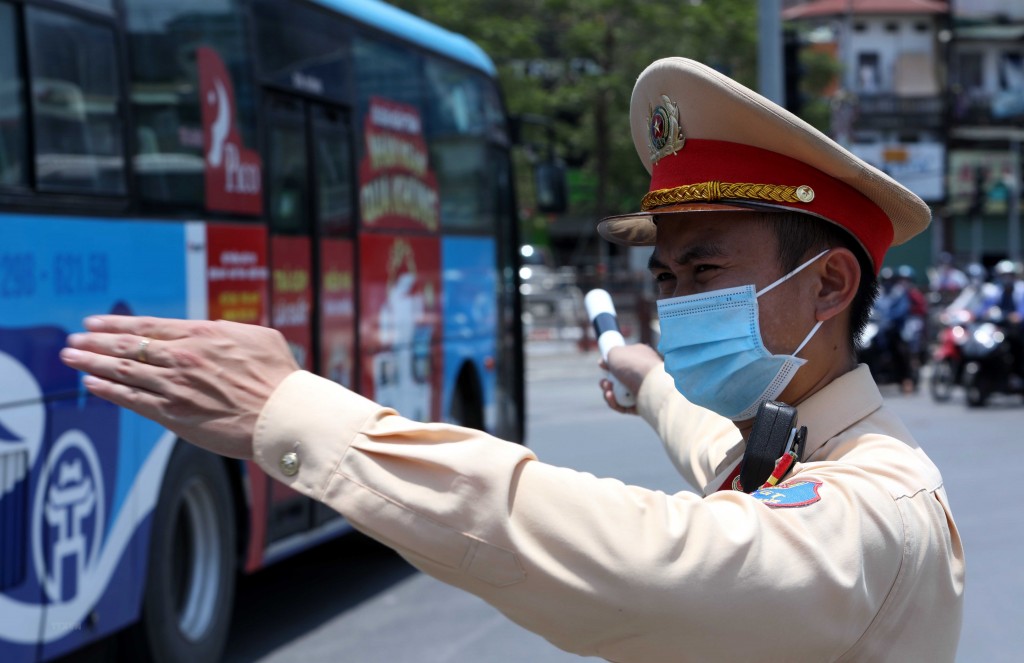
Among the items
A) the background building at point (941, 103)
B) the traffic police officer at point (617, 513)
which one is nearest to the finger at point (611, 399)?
the traffic police officer at point (617, 513)

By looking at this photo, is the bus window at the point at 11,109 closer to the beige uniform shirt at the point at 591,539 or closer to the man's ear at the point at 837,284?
the man's ear at the point at 837,284

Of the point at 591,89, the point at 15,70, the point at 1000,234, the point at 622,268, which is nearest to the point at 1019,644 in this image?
the point at 15,70

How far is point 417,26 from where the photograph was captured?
8.27m

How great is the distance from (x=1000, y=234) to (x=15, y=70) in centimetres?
5288

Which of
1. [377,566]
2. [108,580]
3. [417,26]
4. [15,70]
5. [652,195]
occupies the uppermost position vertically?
[417,26]

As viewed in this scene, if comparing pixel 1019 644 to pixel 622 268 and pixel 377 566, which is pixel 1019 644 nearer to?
pixel 377 566

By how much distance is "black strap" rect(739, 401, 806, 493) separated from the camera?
169 cm

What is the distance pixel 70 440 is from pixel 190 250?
115 cm

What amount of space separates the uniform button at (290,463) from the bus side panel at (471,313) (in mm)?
7004

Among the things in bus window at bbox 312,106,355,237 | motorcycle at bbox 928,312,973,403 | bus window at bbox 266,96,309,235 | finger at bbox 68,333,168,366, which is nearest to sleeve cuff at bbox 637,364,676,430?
finger at bbox 68,333,168,366

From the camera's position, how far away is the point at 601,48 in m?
32.4

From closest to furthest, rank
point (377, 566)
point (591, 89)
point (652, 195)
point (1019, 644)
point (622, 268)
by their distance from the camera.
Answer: point (652, 195) < point (1019, 644) < point (377, 566) < point (591, 89) < point (622, 268)

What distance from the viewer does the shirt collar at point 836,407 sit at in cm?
181

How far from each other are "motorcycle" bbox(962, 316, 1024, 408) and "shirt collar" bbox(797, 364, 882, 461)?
14.0 metres
